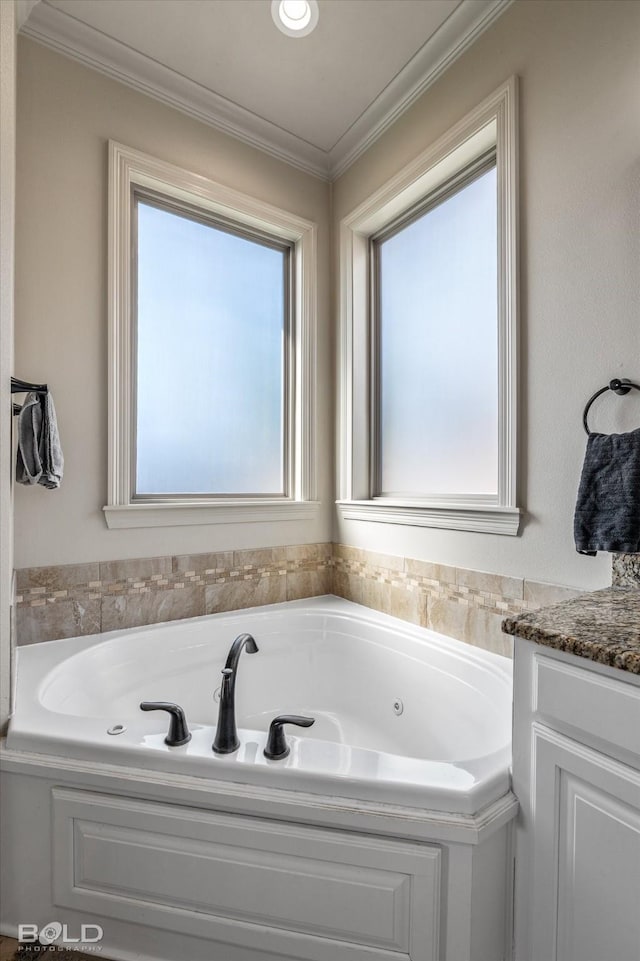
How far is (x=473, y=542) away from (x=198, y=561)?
1.18 meters

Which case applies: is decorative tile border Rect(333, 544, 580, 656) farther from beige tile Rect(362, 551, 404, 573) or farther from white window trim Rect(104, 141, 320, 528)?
white window trim Rect(104, 141, 320, 528)

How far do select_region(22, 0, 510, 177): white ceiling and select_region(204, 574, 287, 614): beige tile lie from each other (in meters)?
2.13

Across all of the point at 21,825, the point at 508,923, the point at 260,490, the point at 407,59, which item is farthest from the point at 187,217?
the point at 508,923

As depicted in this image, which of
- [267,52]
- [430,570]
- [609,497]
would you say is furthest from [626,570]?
[267,52]

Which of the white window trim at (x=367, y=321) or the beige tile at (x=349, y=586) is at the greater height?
the white window trim at (x=367, y=321)

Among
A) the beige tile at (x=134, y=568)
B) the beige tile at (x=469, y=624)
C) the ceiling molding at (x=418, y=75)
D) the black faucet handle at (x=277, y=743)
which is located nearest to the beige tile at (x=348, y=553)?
the beige tile at (x=469, y=624)

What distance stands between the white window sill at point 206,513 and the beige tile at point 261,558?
0.15m

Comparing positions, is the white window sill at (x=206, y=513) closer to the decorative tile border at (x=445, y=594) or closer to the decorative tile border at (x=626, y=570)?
the decorative tile border at (x=445, y=594)

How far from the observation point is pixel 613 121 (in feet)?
4.35

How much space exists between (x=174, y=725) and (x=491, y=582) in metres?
1.12

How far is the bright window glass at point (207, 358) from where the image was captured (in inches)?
81.3

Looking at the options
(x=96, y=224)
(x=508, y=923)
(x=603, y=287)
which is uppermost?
(x=96, y=224)

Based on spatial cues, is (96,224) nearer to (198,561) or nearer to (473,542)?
(198,561)

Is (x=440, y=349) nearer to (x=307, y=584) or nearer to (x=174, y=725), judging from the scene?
(x=307, y=584)
